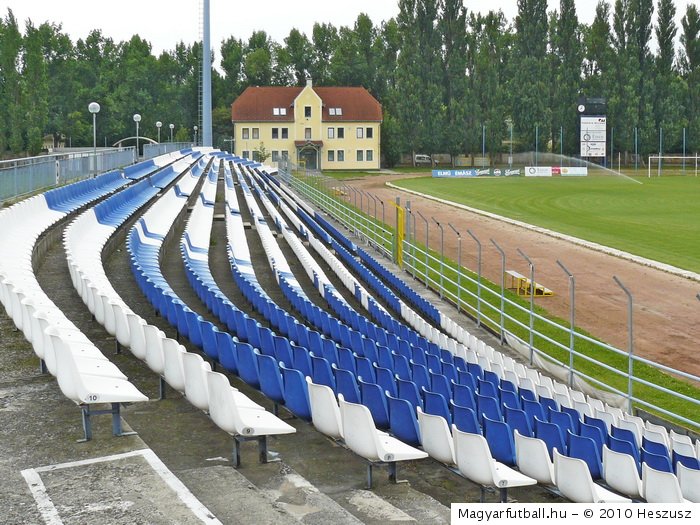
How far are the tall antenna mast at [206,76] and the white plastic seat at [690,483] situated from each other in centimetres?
6934

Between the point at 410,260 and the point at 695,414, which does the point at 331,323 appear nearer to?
the point at 695,414

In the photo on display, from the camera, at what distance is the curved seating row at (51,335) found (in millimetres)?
7012

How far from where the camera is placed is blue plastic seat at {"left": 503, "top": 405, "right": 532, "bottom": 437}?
8.73 meters

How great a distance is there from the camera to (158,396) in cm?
880


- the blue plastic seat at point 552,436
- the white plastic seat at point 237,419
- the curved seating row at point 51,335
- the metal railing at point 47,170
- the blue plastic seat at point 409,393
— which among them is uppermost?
the metal railing at point 47,170

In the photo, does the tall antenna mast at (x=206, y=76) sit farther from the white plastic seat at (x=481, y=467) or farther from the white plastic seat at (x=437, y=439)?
the white plastic seat at (x=481, y=467)

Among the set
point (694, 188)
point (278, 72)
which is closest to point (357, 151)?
point (278, 72)

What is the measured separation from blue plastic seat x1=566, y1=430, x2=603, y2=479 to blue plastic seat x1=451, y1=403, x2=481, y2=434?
0.96m

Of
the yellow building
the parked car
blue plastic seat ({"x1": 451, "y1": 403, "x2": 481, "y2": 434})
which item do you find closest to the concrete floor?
blue plastic seat ({"x1": 451, "y1": 403, "x2": 481, "y2": 434})

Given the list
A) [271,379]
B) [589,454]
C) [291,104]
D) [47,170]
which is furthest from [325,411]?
[291,104]

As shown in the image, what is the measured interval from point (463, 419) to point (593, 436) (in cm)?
167

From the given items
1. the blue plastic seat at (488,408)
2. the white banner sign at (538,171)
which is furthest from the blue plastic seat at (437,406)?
the white banner sign at (538,171)

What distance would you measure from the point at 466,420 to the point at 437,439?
0.82 m

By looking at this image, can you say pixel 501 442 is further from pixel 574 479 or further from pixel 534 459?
pixel 574 479
